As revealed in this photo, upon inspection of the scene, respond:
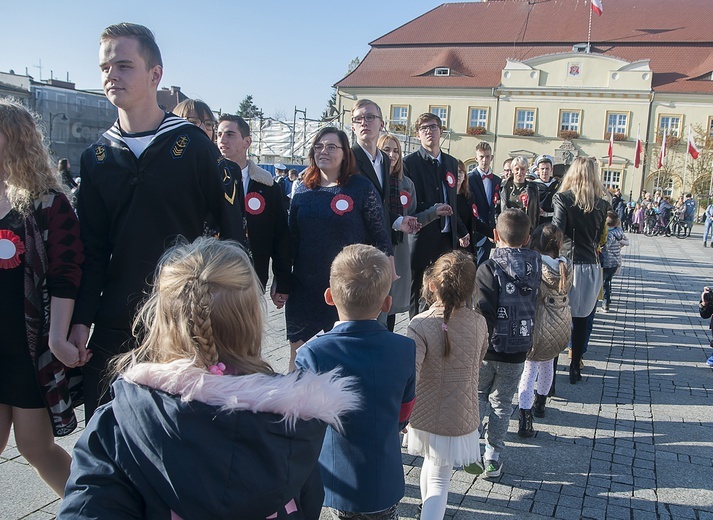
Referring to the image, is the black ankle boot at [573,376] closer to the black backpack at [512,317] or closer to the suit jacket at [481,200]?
the suit jacket at [481,200]

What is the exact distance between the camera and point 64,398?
2537 mm

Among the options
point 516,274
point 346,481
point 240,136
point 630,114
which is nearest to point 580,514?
point 516,274

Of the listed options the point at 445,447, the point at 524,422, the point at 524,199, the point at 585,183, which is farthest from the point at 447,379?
the point at 524,199

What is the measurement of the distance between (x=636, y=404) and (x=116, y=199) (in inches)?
176

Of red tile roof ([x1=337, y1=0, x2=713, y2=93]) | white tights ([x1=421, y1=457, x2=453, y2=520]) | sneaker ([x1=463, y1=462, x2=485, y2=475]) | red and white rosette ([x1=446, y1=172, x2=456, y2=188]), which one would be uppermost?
red tile roof ([x1=337, y1=0, x2=713, y2=93])

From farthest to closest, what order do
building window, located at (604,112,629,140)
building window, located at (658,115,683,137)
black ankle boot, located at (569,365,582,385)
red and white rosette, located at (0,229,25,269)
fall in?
1. building window, located at (604,112,629,140)
2. building window, located at (658,115,683,137)
3. black ankle boot, located at (569,365,582,385)
4. red and white rosette, located at (0,229,25,269)

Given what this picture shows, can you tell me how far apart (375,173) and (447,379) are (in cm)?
189

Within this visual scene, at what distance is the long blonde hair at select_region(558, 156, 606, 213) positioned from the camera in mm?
5406

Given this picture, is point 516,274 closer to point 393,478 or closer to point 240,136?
Answer: point 393,478

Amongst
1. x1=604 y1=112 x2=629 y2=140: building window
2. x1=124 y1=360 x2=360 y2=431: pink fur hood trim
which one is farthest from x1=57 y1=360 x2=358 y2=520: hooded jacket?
x1=604 y1=112 x2=629 y2=140: building window

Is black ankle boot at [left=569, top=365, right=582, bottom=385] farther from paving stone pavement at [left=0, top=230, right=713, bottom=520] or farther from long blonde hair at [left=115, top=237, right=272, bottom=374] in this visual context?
long blonde hair at [left=115, top=237, right=272, bottom=374]

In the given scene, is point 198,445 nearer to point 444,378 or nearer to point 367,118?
point 444,378

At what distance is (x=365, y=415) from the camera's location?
2.26 meters

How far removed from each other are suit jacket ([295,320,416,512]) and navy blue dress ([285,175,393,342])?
1373 millimetres
